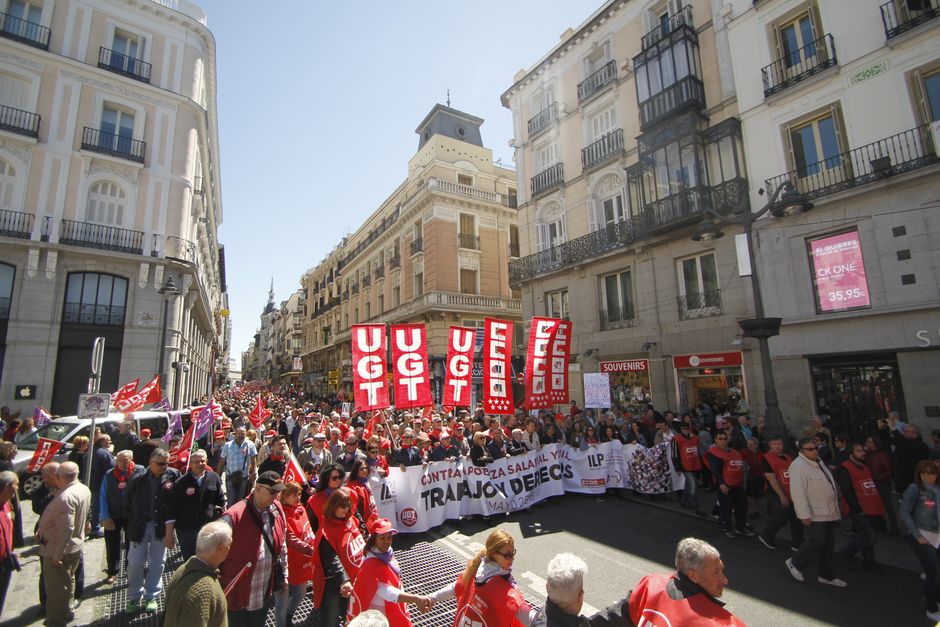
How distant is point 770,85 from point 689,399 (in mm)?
10769

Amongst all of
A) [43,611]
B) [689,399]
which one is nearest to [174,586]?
[43,611]

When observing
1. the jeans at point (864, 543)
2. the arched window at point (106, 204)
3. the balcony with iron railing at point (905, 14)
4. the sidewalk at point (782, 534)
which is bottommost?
the sidewalk at point (782, 534)

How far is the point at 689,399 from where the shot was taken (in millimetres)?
16219

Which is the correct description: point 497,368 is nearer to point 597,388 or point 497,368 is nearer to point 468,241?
point 597,388

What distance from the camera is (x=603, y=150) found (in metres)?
20.4

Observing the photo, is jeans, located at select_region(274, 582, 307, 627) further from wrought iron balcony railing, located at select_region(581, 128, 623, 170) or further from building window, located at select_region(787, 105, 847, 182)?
wrought iron balcony railing, located at select_region(581, 128, 623, 170)

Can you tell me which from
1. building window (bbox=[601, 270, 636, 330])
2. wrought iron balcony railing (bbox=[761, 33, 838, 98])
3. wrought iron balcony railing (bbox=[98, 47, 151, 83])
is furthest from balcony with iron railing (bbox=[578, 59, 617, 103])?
wrought iron balcony railing (bbox=[98, 47, 151, 83])

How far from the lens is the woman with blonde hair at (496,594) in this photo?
3059 millimetres

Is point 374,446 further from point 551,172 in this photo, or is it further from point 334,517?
point 551,172

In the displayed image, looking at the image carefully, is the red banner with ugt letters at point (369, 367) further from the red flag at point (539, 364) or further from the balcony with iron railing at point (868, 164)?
the balcony with iron railing at point (868, 164)

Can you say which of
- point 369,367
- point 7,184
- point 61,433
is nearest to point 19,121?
point 7,184

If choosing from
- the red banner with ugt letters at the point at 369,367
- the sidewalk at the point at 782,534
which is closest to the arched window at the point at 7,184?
the red banner with ugt letters at the point at 369,367

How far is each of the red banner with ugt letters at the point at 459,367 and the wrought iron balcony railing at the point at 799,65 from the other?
13.0m

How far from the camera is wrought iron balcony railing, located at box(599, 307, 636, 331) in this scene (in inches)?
724
